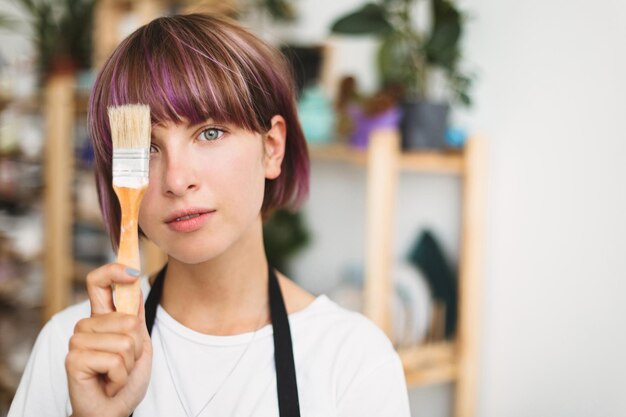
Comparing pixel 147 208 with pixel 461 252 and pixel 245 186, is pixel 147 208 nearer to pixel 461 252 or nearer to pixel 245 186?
pixel 245 186

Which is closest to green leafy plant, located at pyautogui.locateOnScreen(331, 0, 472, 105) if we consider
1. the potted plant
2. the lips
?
the potted plant

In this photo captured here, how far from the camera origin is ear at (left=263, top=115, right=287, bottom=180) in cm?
85

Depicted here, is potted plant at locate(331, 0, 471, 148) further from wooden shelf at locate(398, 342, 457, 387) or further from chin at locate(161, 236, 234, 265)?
chin at locate(161, 236, 234, 265)

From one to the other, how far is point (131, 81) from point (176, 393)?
1.46 ft

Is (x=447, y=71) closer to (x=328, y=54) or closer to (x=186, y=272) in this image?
(x=328, y=54)

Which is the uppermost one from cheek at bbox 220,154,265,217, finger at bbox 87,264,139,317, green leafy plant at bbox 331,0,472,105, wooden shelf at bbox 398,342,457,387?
green leafy plant at bbox 331,0,472,105

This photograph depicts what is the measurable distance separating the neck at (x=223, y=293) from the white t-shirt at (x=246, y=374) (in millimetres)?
21

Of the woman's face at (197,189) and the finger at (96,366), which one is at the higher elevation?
the woman's face at (197,189)

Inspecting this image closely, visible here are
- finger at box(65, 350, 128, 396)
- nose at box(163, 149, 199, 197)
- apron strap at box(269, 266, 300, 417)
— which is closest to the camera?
finger at box(65, 350, 128, 396)

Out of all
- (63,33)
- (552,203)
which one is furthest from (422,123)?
(63,33)

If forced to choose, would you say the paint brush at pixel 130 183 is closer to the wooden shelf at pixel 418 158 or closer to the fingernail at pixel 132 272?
the fingernail at pixel 132 272

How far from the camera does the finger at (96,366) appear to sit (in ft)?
1.94

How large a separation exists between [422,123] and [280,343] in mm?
847

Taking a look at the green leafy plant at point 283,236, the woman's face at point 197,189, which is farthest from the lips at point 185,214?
the green leafy plant at point 283,236
